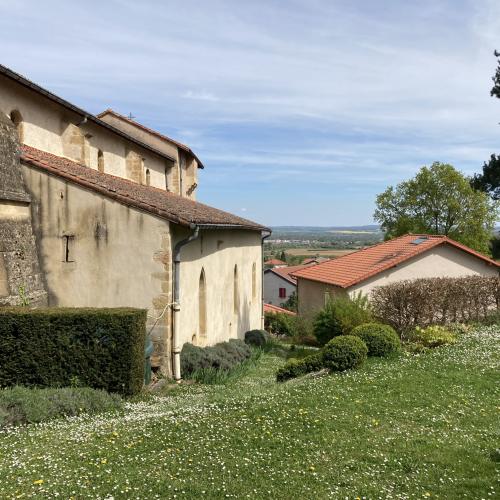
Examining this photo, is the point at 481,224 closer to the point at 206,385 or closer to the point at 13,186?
the point at 206,385

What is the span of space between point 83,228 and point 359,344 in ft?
23.4

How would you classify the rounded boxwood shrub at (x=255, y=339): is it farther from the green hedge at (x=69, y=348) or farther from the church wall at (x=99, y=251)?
the green hedge at (x=69, y=348)

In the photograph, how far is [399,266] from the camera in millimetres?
22359

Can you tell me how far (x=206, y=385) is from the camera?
11898 mm

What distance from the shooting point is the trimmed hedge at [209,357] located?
483 inches

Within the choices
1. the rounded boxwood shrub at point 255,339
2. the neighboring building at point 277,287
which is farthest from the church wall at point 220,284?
the neighboring building at point 277,287

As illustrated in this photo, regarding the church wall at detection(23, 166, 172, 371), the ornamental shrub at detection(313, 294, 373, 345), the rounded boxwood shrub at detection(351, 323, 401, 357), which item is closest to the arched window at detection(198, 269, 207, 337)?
the church wall at detection(23, 166, 172, 371)

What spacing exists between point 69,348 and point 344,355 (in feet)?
19.8

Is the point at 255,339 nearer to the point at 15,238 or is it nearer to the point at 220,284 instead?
the point at 220,284

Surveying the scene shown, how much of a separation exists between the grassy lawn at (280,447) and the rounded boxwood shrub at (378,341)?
2.99 m

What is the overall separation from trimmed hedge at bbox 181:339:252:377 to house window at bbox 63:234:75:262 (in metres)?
3.57

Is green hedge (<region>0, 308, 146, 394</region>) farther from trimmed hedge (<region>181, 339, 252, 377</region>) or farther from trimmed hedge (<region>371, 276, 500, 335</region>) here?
trimmed hedge (<region>371, 276, 500, 335</region>)

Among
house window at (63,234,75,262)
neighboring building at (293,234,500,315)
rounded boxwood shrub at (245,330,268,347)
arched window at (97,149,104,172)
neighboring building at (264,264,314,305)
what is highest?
arched window at (97,149,104,172)

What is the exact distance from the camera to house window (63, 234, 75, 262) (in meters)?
11.9
